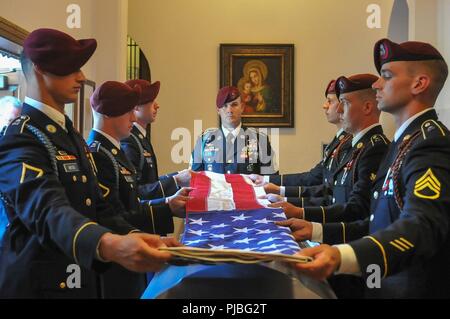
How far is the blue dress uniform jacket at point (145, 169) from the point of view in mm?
3736

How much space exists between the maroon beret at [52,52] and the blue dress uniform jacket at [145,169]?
185cm

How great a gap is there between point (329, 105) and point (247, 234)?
2.78 metres

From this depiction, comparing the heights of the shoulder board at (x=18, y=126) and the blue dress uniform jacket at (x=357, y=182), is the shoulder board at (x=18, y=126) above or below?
above

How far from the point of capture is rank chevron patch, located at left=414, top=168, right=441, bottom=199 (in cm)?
170

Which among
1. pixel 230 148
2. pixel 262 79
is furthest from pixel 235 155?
pixel 262 79

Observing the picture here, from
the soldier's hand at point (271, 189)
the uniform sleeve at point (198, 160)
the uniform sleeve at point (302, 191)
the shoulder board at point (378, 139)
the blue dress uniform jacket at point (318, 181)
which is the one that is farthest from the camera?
the uniform sleeve at point (198, 160)

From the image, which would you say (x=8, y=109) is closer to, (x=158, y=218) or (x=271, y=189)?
(x=158, y=218)

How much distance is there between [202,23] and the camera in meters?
7.75

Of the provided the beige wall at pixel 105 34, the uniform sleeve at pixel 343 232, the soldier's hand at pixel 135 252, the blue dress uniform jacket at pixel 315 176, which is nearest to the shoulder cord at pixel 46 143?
the soldier's hand at pixel 135 252

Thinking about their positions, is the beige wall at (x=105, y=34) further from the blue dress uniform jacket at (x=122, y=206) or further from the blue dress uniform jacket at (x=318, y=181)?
the blue dress uniform jacket at (x=122, y=206)

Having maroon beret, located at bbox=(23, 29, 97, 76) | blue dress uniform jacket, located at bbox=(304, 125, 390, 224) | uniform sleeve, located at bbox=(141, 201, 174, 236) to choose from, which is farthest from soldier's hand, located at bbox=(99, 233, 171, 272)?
blue dress uniform jacket, located at bbox=(304, 125, 390, 224)

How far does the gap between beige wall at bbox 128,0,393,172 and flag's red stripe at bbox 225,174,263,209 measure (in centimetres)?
403

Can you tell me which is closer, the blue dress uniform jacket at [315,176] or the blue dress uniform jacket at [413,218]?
the blue dress uniform jacket at [413,218]
